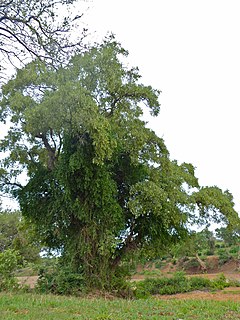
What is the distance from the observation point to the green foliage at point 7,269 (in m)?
11.8

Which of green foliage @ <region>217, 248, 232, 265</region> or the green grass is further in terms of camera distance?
green foliage @ <region>217, 248, 232, 265</region>

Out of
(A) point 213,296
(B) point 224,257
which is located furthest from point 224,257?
(A) point 213,296

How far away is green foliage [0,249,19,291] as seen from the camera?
1180cm

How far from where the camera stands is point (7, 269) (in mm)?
12086

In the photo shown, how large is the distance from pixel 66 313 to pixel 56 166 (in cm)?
672

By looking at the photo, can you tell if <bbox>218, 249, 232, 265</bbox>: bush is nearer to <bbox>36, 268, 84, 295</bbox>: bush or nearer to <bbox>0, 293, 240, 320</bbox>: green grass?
<bbox>36, 268, 84, 295</bbox>: bush

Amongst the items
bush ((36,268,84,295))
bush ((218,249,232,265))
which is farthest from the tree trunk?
bush ((36,268,84,295))

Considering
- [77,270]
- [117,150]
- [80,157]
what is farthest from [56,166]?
[77,270]

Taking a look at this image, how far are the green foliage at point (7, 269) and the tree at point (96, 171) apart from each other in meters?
1.69

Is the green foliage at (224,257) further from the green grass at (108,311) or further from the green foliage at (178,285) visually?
the green grass at (108,311)

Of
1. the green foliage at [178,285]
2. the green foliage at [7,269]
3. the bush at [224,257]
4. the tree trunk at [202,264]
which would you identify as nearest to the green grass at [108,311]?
the green foliage at [7,269]

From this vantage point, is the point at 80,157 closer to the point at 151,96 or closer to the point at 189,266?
the point at 151,96

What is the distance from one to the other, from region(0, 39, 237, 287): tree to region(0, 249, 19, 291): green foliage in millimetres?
1694

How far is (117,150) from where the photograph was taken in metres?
12.3
